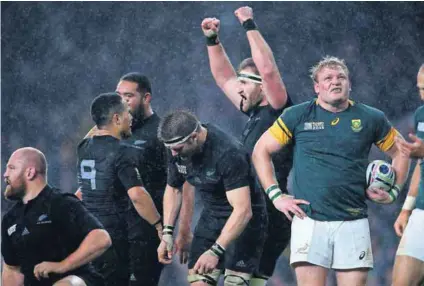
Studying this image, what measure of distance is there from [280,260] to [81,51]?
2635 millimetres

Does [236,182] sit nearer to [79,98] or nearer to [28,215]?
[28,215]

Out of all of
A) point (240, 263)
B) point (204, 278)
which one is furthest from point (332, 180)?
point (204, 278)

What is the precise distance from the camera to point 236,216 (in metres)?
5.27

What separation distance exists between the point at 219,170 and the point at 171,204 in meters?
0.47

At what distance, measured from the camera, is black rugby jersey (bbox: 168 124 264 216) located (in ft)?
17.8

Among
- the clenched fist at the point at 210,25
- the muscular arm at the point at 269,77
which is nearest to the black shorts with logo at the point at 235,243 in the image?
the muscular arm at the point at 269,77

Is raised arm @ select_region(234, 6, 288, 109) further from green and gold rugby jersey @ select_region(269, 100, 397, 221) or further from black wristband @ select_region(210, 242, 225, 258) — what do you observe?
black wristband @ select_region(210, 242, 225, 258)

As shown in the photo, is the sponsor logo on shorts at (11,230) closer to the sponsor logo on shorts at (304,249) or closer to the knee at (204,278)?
the knee at (204,278)

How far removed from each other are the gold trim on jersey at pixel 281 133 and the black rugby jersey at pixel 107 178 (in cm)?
121

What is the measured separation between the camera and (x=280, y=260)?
8516 mm

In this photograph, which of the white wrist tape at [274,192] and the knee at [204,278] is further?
the knee at [204,278]

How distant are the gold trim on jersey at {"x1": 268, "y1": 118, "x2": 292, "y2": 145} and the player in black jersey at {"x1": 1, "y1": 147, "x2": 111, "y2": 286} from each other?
1.04 metres

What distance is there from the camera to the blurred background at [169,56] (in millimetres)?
8750

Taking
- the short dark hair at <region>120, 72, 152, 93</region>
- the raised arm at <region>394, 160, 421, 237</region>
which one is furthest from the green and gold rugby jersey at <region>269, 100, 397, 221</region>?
the short dark hair at <region>120, 72, 152, 93</region>
